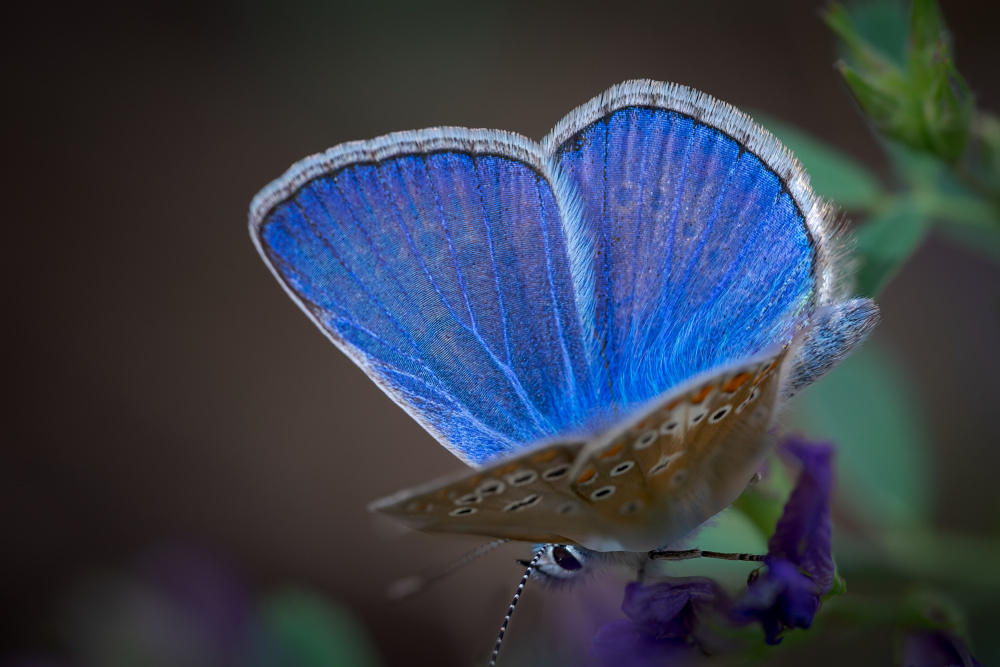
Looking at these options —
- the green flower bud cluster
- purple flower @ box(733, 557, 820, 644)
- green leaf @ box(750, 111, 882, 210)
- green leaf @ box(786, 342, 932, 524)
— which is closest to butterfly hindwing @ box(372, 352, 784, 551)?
purple flower @ box(733, 557, 820, 644)

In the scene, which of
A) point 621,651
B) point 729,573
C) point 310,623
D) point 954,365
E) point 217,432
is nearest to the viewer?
point 621,651

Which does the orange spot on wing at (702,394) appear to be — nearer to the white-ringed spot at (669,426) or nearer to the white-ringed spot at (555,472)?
the white-ringed spot at (669,426)

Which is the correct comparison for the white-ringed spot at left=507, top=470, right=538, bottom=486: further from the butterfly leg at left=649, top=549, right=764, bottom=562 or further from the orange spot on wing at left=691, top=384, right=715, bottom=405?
the butterfly leg at left=649, top=549, right=764, bottom=562

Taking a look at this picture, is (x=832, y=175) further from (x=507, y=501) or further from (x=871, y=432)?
(x=507, y=501)

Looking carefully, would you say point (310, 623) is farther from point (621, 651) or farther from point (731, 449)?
point (731, 449)

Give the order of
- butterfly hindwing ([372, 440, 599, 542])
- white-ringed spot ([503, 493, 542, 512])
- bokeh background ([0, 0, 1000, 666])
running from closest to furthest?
butterfly hindwing ([372, 440, 599, 542]) → white-ringed spot ([503, 493, 542, 512]) → bokeh background ([0, 0, 1000, 666])

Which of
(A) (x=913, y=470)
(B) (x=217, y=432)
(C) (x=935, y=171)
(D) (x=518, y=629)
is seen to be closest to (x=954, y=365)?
(A) (x=913, y=470)
